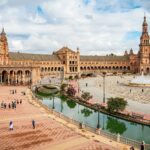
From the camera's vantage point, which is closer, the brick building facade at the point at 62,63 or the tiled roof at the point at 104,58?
the brick building facade at the point at 62,63

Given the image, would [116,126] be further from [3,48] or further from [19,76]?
[3,48]

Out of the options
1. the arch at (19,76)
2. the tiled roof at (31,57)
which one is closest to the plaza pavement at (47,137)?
the arch at (19,76)

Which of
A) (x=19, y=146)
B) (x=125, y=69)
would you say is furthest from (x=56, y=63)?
(x=19, y=146)

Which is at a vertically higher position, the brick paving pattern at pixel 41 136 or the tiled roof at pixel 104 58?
the tiled roof at pixel 104 58

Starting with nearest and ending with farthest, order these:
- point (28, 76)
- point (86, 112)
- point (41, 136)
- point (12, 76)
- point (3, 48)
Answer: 1. point (41, 136)
2. point (86, 112)
3. point (12, 76)
4. point (28, 76)
5. point (3, 48)

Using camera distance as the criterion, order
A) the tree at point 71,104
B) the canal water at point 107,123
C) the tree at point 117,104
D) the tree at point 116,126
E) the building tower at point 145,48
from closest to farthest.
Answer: the canal water at point 107,123 < the tree at point 116,126 < the tree at point 117,104 < the tree at point 71,104 < the building tower at point 145,48

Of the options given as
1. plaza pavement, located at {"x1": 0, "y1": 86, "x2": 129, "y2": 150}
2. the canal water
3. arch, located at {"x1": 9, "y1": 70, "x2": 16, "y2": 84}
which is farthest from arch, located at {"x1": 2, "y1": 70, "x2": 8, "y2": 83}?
plaza pavement, located at {"x1": 0, "y1": 86, "x2": 129, "y2": 150}

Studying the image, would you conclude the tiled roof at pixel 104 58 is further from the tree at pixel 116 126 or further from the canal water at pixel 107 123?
the tree at pixel 116 126

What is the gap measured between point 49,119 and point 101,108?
18.0 meters

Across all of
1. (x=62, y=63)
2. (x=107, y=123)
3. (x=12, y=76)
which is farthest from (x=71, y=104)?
(x=62, y=63)

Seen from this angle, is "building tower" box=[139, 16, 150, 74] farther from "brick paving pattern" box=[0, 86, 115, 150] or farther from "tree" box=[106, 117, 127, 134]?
"brick paving pattern" box=[0, 86, 115, 150]

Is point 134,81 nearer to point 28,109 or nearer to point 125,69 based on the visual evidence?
point 28,109

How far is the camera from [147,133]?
135ft

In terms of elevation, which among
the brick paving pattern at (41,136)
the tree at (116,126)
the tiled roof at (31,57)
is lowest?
the tree at (116,126)
